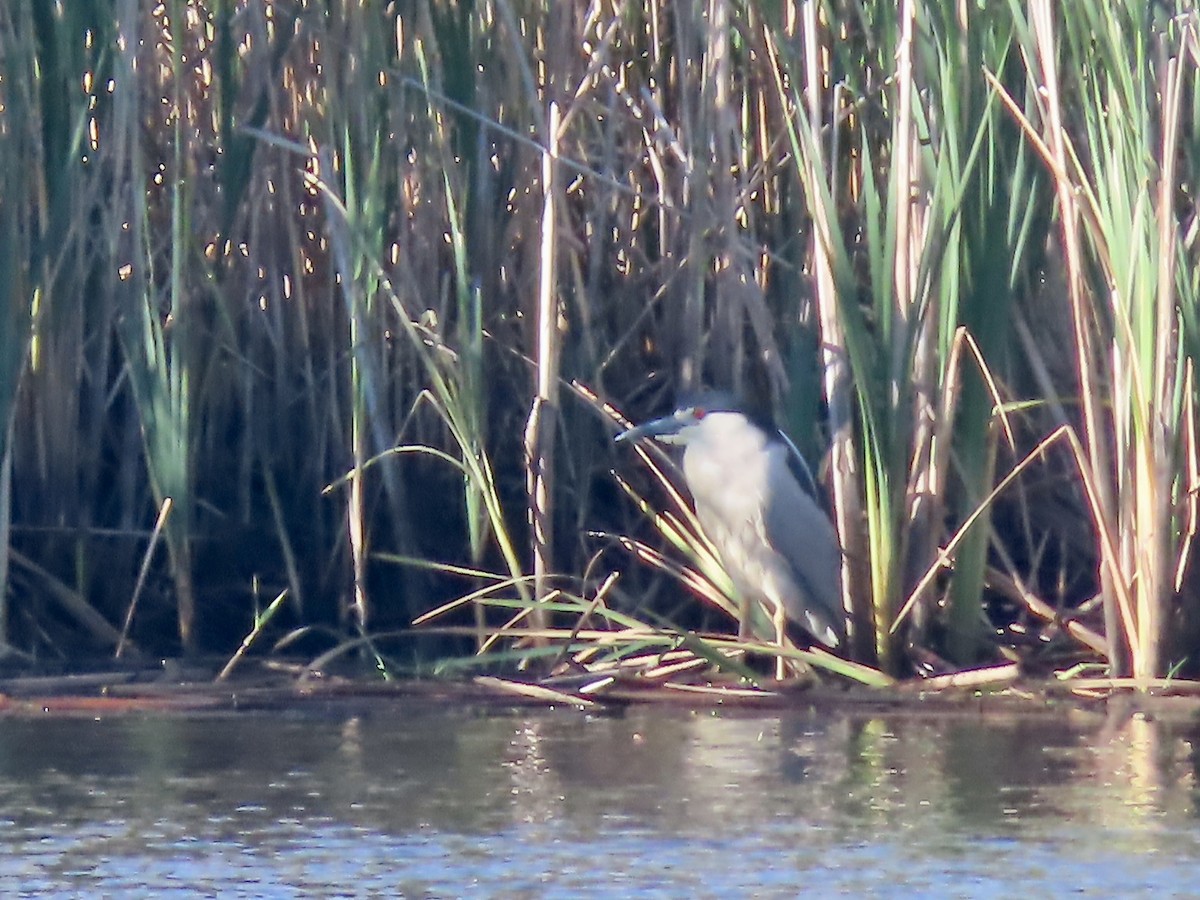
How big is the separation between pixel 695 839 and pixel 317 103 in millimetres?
2758

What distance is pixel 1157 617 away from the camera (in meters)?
4.66

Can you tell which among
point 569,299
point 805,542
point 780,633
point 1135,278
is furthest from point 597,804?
point 569,299

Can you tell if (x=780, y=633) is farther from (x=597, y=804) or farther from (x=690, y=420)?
(x=597, y=804)

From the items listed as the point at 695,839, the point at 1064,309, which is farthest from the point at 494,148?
the point at 695,839

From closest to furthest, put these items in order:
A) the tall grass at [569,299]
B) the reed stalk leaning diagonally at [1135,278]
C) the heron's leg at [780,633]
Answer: the reed stalk leaning diagonally at [1135,278], the tall grass at [569,299], the heron's leg at [780,633]

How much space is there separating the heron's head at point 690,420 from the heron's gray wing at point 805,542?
16cm

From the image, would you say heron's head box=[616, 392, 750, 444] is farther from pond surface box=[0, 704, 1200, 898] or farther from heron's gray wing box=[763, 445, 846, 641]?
pond surface box=[0, 704, 1200, 898]

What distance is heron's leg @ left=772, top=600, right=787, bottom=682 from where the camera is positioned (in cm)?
510

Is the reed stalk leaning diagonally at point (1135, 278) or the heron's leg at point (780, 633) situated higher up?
the reed stalk leaning diagonally at point (1135, 278)

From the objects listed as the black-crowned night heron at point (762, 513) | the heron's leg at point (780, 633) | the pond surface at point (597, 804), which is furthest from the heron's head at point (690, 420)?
the pond surface at point (597, 804)

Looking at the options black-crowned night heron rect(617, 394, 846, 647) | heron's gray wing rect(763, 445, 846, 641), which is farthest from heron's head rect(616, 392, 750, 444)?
heron's gray wing rect(763, 445, 846, 641)

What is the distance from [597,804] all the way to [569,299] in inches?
87.4

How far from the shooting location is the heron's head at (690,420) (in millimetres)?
5566

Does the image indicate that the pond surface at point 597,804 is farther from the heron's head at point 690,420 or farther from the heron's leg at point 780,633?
the heron's head at point 690,420
